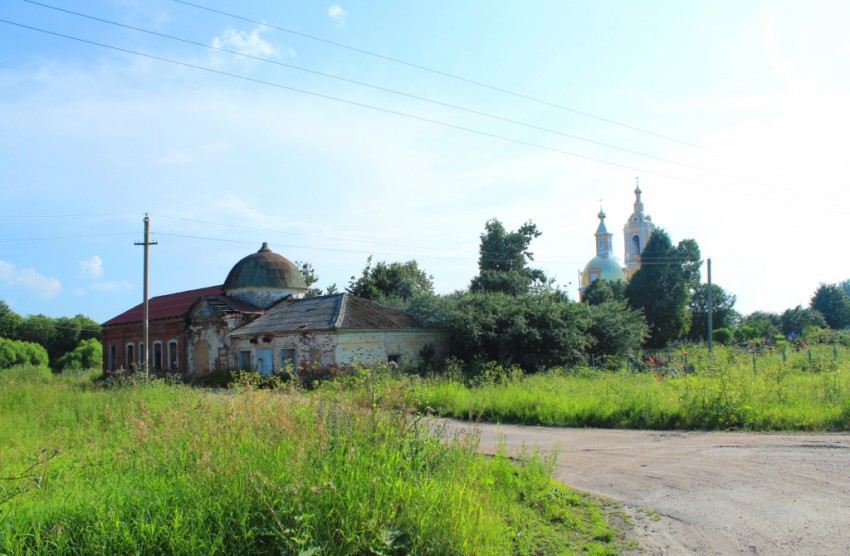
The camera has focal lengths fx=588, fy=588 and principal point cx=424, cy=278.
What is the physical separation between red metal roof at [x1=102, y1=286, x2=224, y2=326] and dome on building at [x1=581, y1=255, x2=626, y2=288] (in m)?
46.5

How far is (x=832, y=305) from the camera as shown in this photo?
52.7 meters

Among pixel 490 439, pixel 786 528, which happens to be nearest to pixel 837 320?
pixel 490 439

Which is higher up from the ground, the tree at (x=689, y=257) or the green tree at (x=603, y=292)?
the tree at (x=689, y=257)

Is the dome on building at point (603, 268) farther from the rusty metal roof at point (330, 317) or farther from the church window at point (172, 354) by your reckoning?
the church window at point (172, 354)

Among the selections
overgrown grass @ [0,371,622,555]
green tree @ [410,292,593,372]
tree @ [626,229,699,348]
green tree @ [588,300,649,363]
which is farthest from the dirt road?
→ tree @ [626,229,699,348]

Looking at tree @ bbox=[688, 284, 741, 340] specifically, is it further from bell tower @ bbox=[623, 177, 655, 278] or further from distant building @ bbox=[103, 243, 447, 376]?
distant building @ bbox=[103, 243, 447, 376]

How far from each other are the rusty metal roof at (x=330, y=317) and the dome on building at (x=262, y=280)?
167 inches

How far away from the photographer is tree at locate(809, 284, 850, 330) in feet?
171

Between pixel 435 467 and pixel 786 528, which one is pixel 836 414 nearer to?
pixel 786 528

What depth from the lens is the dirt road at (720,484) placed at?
5.20 metres

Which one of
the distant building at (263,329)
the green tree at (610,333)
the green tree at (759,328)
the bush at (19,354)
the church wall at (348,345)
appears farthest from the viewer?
the bush at (19,354)

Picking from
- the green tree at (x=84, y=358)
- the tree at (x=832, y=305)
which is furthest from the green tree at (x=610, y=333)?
the green tree at (x=84, y=358)

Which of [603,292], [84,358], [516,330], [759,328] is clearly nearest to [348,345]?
[516,330]

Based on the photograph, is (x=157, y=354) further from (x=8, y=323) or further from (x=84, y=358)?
(x=8, y=323)
